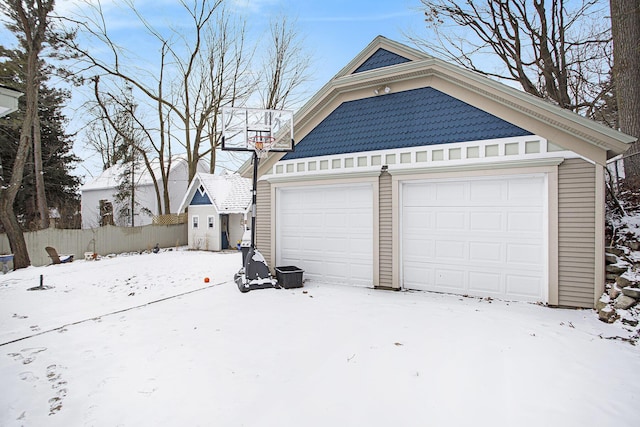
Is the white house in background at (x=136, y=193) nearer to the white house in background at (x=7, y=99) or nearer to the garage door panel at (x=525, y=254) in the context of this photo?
the white house in background at (x=7, y=99)

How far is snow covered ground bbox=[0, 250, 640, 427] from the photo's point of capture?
9.73 ft

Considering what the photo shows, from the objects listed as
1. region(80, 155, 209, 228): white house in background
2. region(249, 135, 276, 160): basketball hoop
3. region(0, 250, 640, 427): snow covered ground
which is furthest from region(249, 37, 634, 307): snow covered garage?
region(80, 155, 209, 228): white house in background

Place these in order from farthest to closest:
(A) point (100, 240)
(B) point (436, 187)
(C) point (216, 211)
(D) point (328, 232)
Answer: (C) point (216, 211) < (A) point (100, 240) < (D) point (328, 232) < (B) point (436, 187)

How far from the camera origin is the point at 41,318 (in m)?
6.07

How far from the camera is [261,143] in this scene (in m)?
7.63

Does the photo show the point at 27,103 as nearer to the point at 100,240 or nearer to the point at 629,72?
the point at 100,240

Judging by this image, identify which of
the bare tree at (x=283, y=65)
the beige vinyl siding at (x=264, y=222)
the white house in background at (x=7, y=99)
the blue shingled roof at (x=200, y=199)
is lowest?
the beige vinyl siding at (x=264, y=222)

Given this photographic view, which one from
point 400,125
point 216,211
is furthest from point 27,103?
point 400,125

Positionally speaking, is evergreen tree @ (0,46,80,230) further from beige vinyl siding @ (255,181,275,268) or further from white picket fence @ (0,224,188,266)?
beige vinyl siding @ (255,181,275,268)

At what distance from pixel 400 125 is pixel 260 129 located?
295 centimetres

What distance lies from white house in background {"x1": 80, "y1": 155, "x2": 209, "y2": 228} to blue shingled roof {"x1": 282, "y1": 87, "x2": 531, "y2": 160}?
17071mm

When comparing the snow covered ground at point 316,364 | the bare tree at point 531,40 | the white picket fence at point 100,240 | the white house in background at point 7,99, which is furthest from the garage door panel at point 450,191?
the white picket fence at point 100,240

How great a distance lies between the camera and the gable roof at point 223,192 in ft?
57.1

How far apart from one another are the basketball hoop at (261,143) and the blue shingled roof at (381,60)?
8.34 ft
